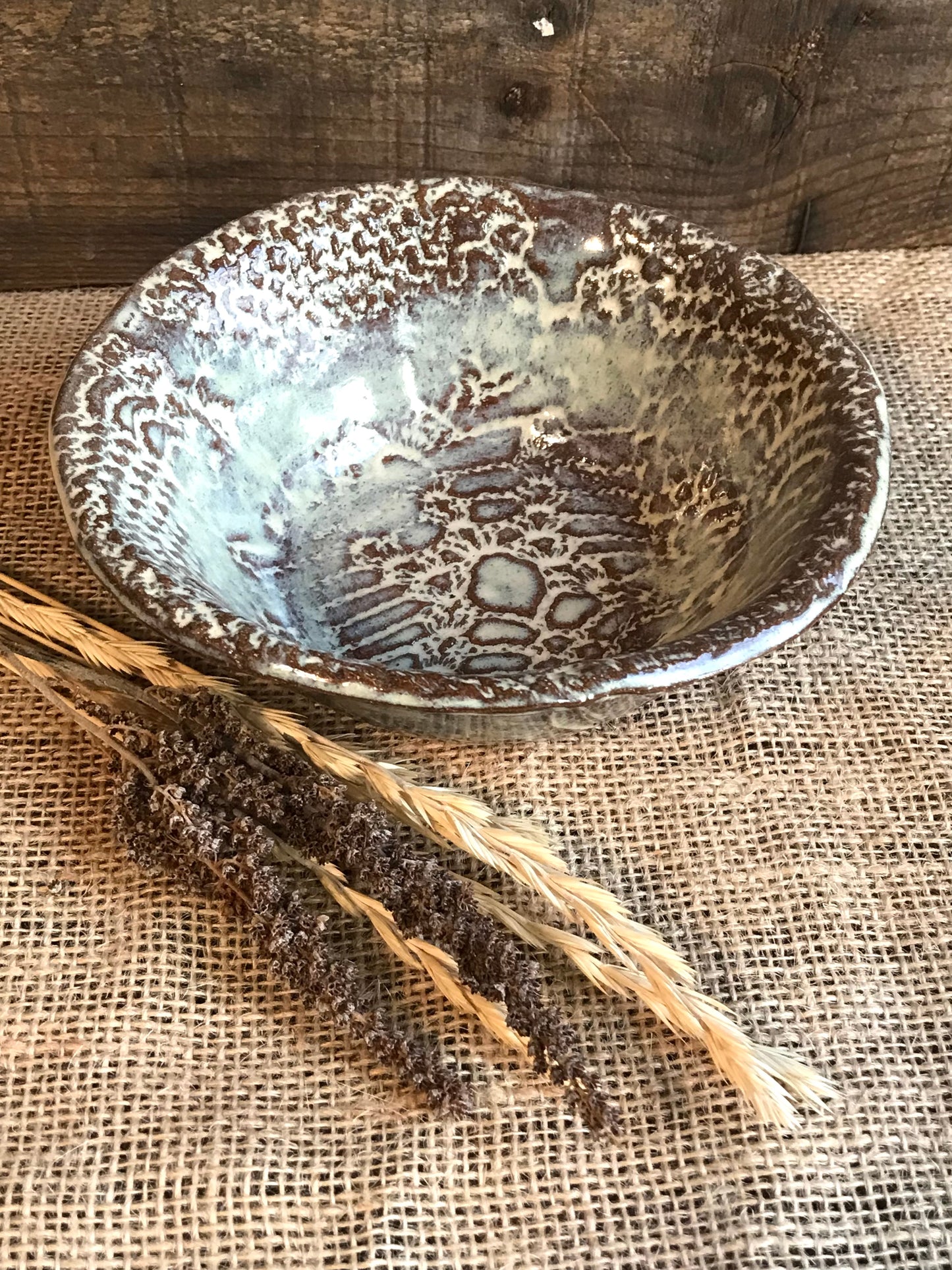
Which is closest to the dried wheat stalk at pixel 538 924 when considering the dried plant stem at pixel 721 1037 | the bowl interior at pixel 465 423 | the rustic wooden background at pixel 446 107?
the dried plant stem at pixel 721 1037

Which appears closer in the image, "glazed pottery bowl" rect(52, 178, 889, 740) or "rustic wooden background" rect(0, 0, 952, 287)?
"glazed pottery bowl" rect(52, 178, 889, 740)

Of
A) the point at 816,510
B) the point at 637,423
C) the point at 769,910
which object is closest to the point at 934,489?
the point at 637,423

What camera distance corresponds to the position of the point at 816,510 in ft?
3.00

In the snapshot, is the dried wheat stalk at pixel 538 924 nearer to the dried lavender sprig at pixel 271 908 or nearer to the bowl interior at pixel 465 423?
the dried lavender sprig at pixel 271 908

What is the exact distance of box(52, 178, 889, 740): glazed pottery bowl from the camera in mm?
984

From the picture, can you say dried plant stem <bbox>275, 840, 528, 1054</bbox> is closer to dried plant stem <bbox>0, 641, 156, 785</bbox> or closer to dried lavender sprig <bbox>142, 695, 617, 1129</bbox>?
Result: dried lavender sprig <bbox>142, 695, 617, 1129</bbox>

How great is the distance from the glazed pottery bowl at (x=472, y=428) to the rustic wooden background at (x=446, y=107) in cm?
29

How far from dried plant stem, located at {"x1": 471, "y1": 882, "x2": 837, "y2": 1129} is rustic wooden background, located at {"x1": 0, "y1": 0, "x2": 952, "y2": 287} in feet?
3.31

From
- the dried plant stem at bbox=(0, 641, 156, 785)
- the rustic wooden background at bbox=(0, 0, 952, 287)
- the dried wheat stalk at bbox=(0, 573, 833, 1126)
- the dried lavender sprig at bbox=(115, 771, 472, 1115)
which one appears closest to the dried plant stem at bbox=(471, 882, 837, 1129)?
the dried wheat stalk at bbox=(0, 573, 833, 1126)

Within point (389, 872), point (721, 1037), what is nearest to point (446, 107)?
point (389, 872)

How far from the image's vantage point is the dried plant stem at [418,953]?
0.83 m

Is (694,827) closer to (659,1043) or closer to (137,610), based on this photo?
(659,1043)

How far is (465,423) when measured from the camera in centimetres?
127

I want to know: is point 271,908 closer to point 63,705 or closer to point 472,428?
point 63,705
